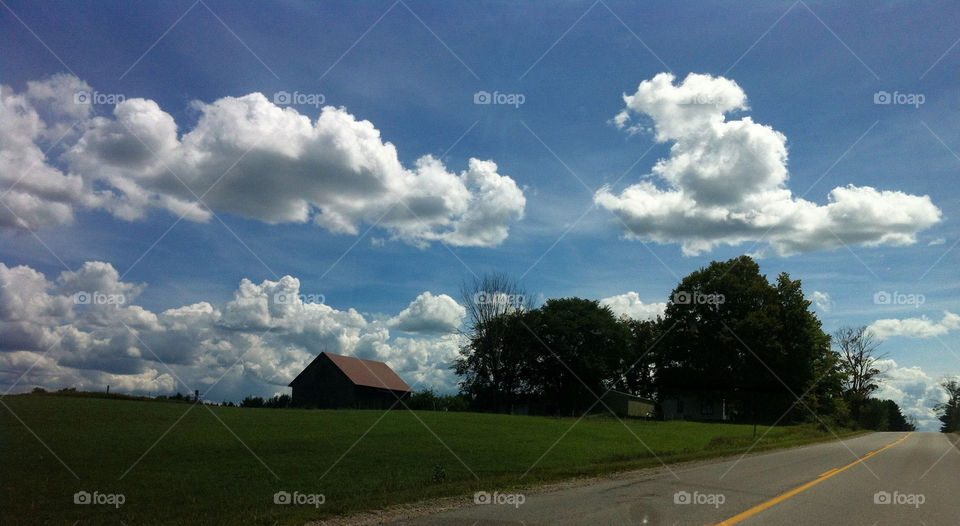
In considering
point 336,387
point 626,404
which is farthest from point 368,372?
point 626,404

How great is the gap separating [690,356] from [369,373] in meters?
37.7

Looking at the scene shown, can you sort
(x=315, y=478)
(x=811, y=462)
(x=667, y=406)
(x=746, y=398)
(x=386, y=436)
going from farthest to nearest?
(x=667, y=406) < (x=746, y=398) < (x=386, y=436) < (x=811, y=462) < (x=315, y=478)

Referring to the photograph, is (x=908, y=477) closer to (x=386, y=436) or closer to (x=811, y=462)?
(x=811, y=462)

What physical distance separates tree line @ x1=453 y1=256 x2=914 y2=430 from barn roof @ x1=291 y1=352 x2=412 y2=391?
8612mm

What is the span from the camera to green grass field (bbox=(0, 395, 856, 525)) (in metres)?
12.3

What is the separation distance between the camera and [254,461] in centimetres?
1984

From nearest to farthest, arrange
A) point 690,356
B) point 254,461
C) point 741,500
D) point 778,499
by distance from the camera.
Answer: point 741,500 → point 778,499 → point 254,461 → point 690,356

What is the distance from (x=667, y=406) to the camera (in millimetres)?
74000

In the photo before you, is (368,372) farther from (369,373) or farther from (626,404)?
(626,404)

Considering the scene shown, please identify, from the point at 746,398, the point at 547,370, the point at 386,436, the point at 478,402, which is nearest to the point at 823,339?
the point at 746,398

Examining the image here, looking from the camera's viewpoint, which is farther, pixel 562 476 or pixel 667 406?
pixel 667 406

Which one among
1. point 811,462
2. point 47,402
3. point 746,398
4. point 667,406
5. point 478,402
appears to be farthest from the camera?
point 478,402

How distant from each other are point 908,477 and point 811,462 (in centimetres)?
439

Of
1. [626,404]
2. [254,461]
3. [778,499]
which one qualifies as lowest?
[626,404]
